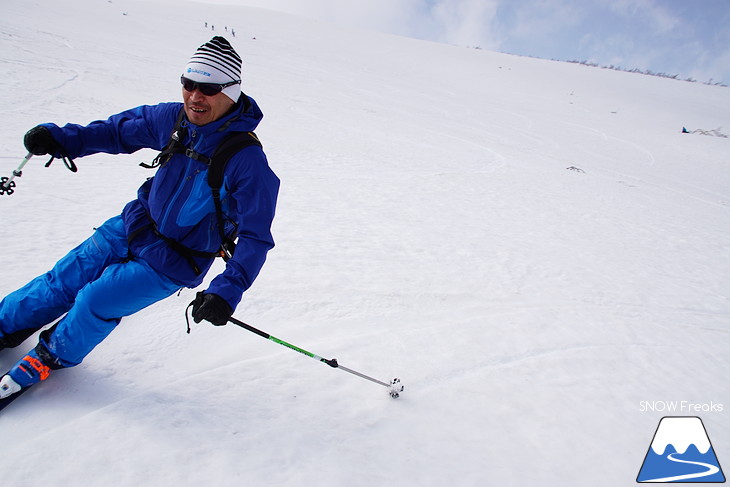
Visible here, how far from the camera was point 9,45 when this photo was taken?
12609 mm

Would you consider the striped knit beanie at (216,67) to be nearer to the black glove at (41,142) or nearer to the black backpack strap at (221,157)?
the black backpack strap at (221,157)

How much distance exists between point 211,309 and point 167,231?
651 millimetres

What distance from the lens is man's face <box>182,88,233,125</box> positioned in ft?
7.25

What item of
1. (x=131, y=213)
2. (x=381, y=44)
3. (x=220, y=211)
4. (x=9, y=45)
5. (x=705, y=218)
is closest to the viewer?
(x=220, y=211)

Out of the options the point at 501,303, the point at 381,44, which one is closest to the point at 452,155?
the point at 501,303

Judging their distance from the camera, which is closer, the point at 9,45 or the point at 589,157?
the point at 9,45

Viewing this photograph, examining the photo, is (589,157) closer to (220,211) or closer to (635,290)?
(635,290)

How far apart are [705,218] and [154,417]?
1131 cm

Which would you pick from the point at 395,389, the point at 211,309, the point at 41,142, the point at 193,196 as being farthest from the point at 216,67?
the point at 395,389

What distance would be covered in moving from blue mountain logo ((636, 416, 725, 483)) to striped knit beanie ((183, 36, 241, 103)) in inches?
133

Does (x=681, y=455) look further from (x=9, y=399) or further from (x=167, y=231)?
(x=9, y=399)

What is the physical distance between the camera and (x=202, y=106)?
2223mm

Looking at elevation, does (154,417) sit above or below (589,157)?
below

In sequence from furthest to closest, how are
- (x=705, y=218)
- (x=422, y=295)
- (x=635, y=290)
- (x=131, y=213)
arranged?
(x=705, y=218) < (x=635, y=290) < (x=422, y=295) < (x=131, y=213)
